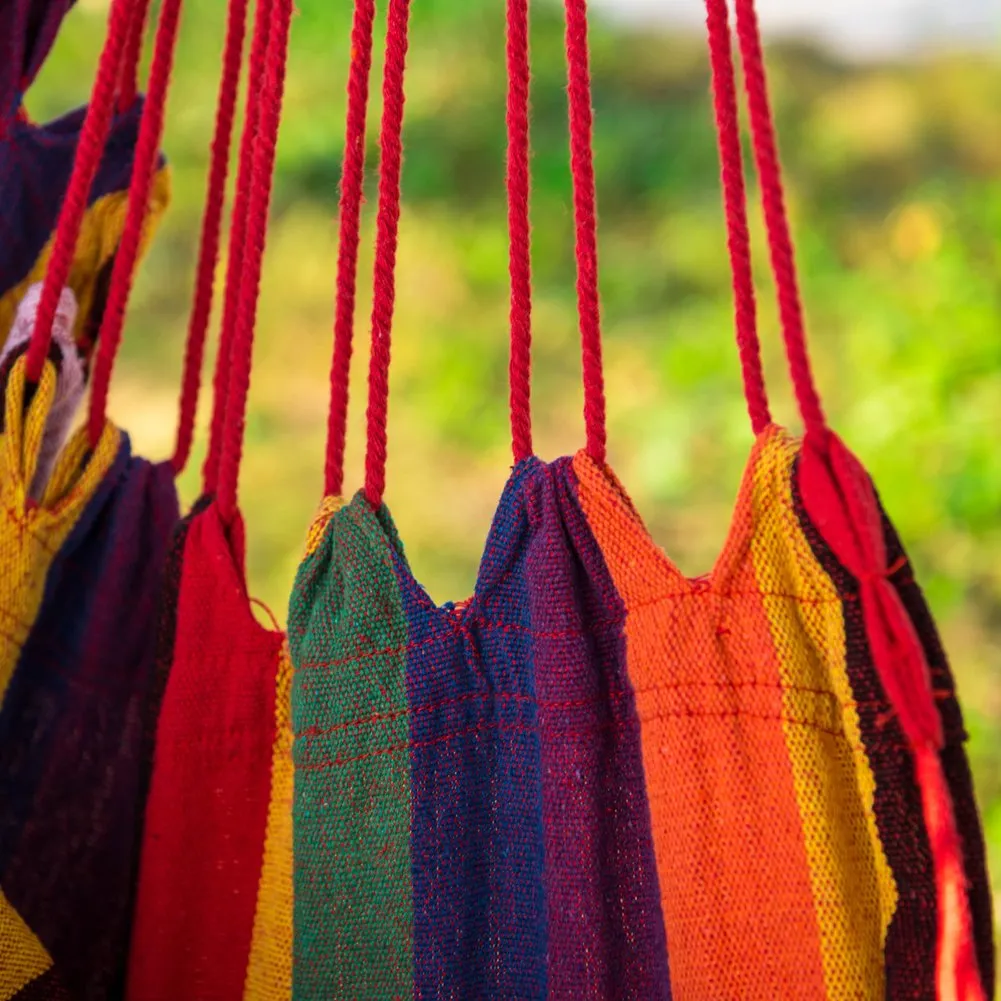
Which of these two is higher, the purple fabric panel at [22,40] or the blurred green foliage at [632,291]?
the blurred green foliage at [632,291]

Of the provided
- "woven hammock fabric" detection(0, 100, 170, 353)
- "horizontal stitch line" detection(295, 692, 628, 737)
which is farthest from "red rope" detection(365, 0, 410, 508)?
"woven hammock fabric" detection(0, 100, 170, 353)

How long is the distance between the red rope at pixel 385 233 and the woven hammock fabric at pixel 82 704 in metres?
0.19

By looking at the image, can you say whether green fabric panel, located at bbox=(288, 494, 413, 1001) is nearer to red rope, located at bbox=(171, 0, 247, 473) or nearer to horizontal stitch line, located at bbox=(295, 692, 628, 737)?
horizontal stitch line, located at bbox=(295, 692, 628, 737)

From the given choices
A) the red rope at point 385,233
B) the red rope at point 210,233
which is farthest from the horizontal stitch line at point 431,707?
the red rope at point 210,233

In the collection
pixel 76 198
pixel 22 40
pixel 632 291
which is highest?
pixel 632 291

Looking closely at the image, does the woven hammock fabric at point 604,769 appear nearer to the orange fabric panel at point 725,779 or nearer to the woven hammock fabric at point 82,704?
the orange fabric panel at point 725,779

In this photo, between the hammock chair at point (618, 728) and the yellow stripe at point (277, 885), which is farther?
the yellow stripe at point (277, 885)

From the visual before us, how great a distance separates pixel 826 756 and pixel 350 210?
33 cm

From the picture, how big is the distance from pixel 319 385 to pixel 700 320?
0.64 meters

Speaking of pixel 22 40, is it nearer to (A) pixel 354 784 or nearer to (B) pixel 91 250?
(B) pixel 91 250

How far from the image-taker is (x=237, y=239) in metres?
0.62

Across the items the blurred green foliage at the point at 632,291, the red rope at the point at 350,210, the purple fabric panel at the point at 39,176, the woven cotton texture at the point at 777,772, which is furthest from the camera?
the blurred green foliage at the point at 632,291

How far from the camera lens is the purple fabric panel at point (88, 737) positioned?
61cm

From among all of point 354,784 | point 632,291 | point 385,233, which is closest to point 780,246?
point 385,233
